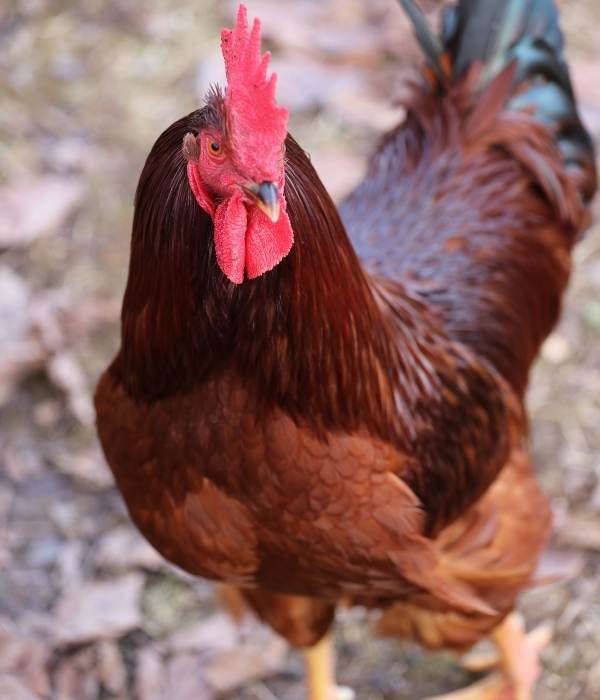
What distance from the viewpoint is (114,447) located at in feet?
7.20

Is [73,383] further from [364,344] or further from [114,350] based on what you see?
[364,344]

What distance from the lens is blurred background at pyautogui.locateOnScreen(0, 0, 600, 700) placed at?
2975 millimetres

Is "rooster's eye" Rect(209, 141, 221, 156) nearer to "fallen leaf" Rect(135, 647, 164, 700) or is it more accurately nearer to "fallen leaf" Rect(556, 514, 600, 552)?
"fallen leaf" Rect(135, 647, 164, 700)

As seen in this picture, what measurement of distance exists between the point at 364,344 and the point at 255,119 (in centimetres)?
59

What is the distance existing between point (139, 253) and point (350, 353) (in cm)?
45

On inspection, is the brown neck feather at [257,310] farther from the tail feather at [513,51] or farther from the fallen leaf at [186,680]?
the fallen leaf at [186,680]

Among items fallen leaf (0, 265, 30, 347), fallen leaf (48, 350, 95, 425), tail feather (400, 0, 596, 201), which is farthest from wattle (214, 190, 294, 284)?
fallen leaf (0, 265, 30, 347)

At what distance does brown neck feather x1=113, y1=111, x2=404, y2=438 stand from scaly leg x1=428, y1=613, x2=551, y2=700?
112cm

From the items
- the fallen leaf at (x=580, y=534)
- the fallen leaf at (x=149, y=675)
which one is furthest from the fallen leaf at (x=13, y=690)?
the fallen leaf at (x=580, y=534)

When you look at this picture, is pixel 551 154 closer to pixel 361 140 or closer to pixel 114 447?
pixel 114 447

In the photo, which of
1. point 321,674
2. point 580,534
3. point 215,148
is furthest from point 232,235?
point 580,534

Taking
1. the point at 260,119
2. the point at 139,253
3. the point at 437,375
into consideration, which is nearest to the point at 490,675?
the point at 437,375

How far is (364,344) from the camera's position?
204 centimetres

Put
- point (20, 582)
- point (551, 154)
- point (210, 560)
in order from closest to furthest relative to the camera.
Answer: point (210, 560), point (551, 154), point (20, 582)
